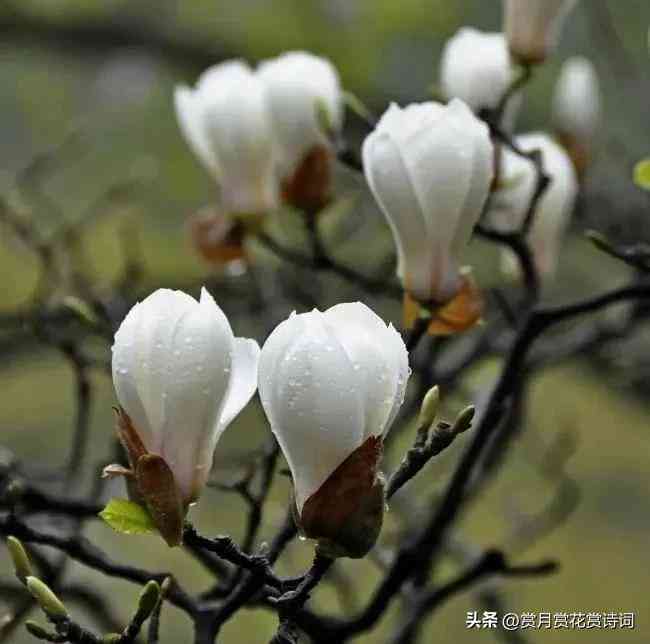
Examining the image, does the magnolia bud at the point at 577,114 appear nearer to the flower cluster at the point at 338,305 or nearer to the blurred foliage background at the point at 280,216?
the flower cluster at the point at 338,305

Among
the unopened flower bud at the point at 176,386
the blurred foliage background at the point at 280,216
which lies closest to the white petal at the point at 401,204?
the unopened flower bud at the point at 176,386

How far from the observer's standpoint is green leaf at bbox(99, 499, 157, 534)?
0.41 m

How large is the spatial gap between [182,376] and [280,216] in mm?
904

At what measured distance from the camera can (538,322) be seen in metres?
0.52

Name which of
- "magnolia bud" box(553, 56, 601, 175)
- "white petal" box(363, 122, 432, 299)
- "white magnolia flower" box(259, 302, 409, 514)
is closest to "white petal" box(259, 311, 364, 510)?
"white magnolia flower" box(259, 302, 409, 514)

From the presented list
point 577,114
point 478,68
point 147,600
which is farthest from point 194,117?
point 147,600

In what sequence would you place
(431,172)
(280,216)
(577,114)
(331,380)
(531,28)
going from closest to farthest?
1. (331,380)
2. (431,172)
3. (531,28)
4. (577,114)
5. (280,216)

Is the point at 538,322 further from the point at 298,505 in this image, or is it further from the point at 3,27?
the point at 3,27

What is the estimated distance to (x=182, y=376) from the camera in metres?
0.39

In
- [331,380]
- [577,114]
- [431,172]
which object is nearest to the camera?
[331,380]

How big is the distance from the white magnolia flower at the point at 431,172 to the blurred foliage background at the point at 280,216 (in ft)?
2.09

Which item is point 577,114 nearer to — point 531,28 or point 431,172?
point 531,28

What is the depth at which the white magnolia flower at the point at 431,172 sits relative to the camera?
1.62 ft

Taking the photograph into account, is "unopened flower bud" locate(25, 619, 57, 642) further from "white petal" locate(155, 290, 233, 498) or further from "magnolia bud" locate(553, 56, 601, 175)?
"magnolia bud" locate(553, 56, 601, 175)
